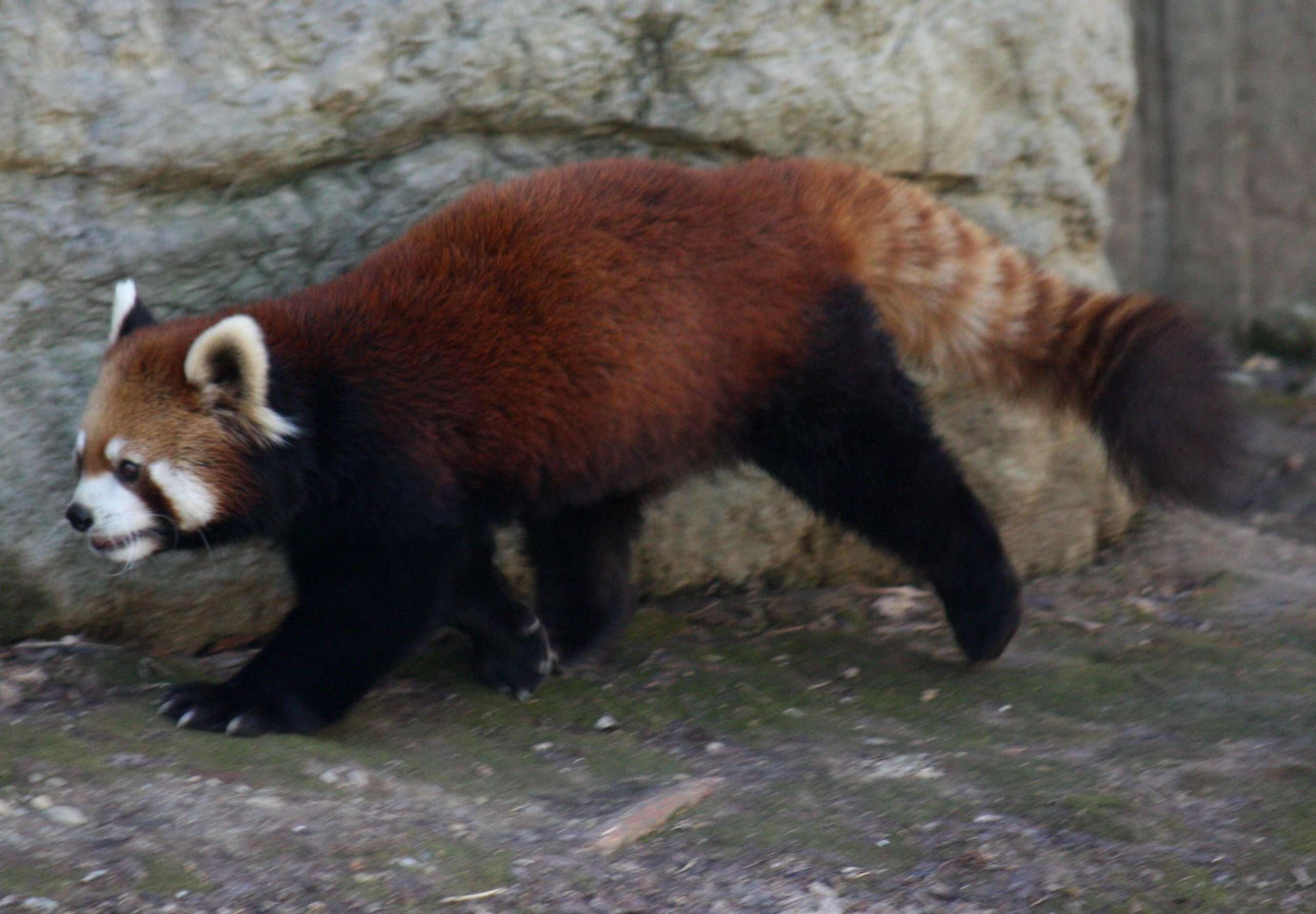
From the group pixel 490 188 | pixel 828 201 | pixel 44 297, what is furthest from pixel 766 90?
pixel 44 297

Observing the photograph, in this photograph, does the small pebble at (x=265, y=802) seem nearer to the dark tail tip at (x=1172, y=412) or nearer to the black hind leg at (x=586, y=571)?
the black hind leg at (x=586, y=571)

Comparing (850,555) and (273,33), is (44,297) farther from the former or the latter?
(850,555)

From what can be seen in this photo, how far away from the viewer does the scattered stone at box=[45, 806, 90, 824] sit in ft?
8.78

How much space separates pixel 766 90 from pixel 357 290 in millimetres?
1372

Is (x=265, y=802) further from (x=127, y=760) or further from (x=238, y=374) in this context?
(x=238, y=374)

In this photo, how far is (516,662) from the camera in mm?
3793

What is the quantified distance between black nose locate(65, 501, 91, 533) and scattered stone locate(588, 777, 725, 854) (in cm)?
136

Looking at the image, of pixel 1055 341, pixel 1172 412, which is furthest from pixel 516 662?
pixel 1172 412

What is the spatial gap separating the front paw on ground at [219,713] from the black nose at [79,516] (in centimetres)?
42

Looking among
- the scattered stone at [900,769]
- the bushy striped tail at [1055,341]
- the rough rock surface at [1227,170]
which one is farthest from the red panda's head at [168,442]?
the rough rock surface at [1227,170]

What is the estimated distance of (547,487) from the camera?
3676mm

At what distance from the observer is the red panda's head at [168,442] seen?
335cm

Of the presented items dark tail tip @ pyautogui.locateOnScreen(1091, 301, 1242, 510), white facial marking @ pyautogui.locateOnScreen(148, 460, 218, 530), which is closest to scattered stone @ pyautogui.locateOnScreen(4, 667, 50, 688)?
white facial marking @ pyautogui.locateOnScreen(148, 460, 218, 530)

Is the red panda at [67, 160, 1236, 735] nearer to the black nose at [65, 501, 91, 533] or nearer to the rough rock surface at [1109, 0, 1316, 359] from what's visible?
the black nose at [65, 501, 91, 533]
